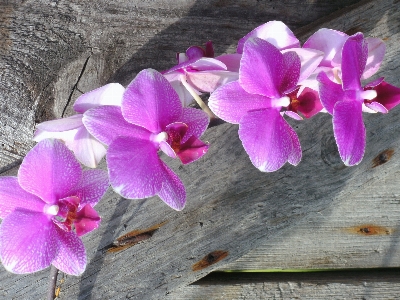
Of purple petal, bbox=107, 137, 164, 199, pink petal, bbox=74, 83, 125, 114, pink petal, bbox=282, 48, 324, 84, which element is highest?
pink petal, bbox=74, 83, 125, 114

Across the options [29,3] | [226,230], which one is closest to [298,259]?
[226,230]

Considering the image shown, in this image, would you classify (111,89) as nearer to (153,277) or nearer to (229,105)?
(229,105)

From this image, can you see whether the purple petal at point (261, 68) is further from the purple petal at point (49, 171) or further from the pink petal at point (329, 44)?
the purple petal at point (49, 171)

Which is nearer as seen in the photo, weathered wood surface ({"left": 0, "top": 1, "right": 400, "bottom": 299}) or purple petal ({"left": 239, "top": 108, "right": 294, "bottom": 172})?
purple petal ({"left": 239, "top": 108, "right": 294, "bottom": 172})

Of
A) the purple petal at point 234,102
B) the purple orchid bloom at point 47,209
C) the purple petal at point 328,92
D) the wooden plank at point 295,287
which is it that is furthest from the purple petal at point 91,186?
the wooden plank at point 295,287

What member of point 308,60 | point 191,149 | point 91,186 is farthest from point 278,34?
point 91,186

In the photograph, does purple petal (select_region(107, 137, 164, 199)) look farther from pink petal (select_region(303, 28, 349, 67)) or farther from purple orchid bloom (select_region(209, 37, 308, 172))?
pink petal (select_region(303, 28, 349, 67))

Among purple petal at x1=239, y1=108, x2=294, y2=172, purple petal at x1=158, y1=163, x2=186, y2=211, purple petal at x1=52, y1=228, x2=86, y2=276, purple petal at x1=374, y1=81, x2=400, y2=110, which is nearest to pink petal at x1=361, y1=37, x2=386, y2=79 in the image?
purple petal at x1=374, y1=81, x2=400, y2=110
